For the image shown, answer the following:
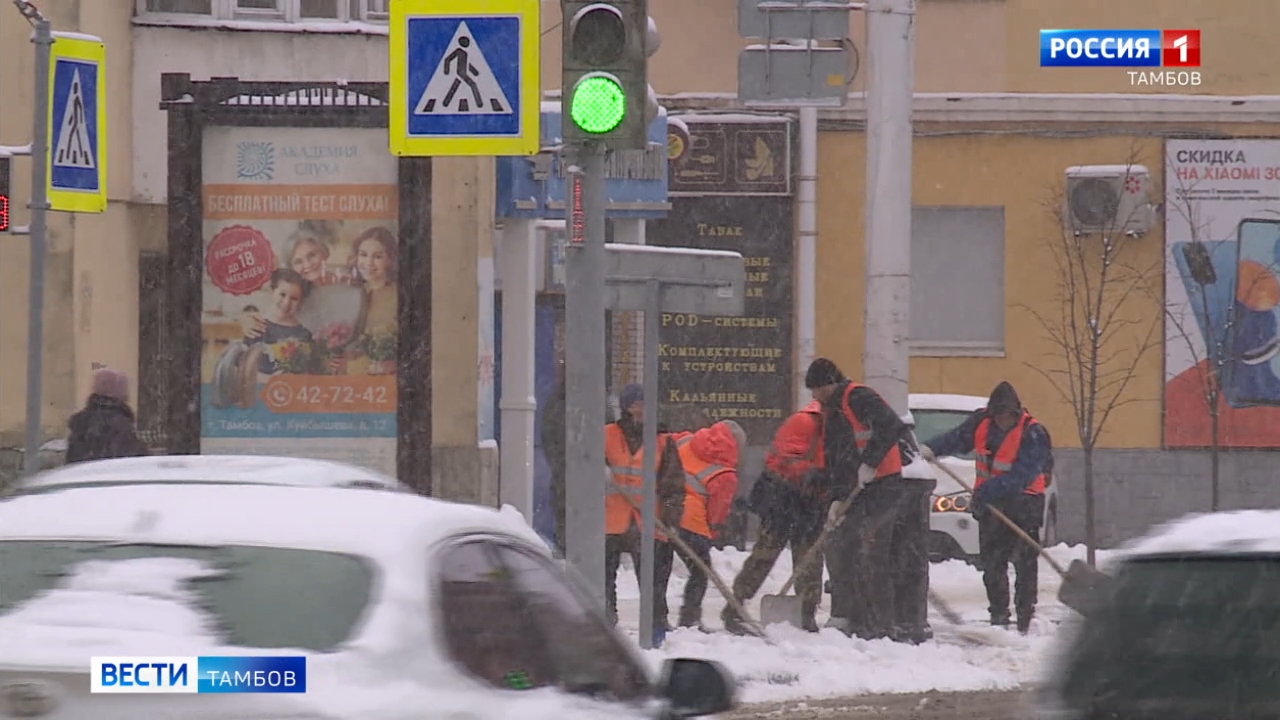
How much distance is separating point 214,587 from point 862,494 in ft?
31.3

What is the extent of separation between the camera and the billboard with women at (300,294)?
13.6m

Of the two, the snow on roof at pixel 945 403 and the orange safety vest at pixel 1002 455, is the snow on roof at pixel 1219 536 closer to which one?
the orange safety vest at pixel 1002 455

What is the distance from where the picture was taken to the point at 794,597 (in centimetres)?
1381

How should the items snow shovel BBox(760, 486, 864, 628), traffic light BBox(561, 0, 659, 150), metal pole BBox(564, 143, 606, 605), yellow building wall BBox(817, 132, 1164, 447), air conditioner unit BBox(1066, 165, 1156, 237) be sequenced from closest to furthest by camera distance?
traffic light BBox(561, 0, 659, 150) < metal pole BBox(564, 143, 606, 605) < snow shovel BBox(760, 486, 864, 628) < air conditioner unit BBox(1066, 165, 1156, 237) < yellow building wall BBox(817, 132, 1164, 447)

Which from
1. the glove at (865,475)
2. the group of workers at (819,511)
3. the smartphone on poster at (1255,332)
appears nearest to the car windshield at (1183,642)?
the group of workers at (819,511)

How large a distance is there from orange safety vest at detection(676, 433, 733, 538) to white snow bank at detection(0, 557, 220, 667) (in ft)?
32.3

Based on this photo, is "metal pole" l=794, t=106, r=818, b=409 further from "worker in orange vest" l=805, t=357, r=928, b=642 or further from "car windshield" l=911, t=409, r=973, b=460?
"worker in orange vest" l=805, t=357, r=928, b=642

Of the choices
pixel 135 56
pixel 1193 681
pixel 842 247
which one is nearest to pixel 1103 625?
pixel 1193 681

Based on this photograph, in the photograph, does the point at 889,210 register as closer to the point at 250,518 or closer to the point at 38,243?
the point at 38,243

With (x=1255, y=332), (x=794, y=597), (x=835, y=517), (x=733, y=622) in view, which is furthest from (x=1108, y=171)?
(x=733, y=622)

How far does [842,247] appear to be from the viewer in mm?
22609

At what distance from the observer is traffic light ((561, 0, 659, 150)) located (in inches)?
369

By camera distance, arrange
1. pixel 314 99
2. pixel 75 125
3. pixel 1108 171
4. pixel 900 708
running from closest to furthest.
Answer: pixel 900 708 → pixel 75 125 → pixel 314 99 → pixel 1108 171

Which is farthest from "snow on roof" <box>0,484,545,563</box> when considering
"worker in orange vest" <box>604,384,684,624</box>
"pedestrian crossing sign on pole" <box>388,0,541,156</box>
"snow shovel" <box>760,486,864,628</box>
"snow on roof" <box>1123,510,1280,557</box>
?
"snow shovel" <box>760,486,864,628</box>
